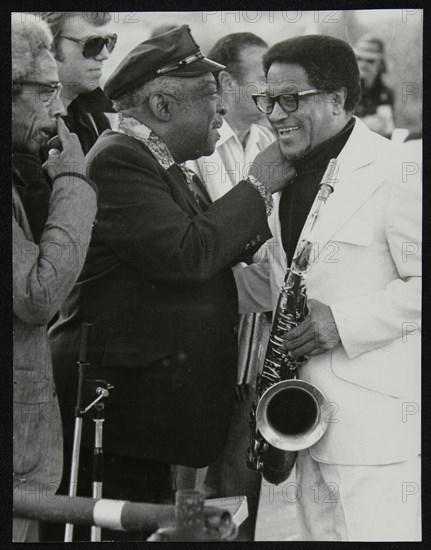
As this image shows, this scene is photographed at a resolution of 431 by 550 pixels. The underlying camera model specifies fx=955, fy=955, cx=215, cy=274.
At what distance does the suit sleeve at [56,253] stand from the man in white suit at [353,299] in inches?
36.5

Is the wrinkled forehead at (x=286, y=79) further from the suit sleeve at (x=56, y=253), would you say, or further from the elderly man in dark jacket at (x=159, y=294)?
the suit sleeve at (x=56, y=253)

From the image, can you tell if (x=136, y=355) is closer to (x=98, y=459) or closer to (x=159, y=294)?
(x=159, y=294)

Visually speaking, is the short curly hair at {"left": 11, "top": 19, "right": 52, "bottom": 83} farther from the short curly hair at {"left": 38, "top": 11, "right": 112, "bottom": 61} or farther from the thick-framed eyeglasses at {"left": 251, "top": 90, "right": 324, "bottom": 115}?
the thick-framed eyeglasses at {"left": 251, "top": 90, "right": 324, "bottom": 115}

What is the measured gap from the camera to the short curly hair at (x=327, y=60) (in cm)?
454

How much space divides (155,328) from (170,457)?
0.62 m

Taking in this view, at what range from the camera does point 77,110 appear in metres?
4.61

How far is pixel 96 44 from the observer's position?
4594mm

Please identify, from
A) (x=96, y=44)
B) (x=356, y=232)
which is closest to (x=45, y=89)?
(x=96, y=44)

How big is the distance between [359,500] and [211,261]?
134cm

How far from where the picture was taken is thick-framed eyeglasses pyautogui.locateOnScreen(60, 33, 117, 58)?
4.59 meters

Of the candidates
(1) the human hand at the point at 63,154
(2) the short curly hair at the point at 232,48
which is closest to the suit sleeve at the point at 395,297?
(2) the short curly hair at the point at 232,48

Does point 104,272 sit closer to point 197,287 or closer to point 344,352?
point 197,287

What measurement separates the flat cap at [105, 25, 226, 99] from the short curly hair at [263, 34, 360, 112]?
39 cm
